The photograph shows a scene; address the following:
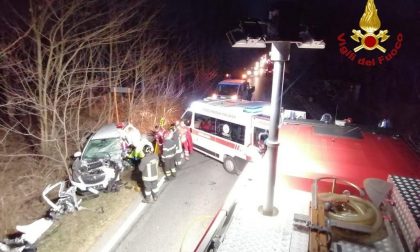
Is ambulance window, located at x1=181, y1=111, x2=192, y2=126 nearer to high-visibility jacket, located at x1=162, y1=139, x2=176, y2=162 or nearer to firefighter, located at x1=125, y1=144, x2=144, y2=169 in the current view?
high-visibility jacket, located at x1=162, y1=139, x2=176, y2=162

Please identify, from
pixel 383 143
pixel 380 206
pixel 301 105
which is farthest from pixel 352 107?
pixel 380 206

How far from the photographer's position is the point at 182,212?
728cm

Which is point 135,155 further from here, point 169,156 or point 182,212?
point 182,212

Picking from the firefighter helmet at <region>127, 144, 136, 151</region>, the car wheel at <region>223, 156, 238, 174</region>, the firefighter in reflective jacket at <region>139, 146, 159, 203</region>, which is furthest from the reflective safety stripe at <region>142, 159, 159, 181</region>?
the car wheel at <region>223, 156, 238, 174</region>

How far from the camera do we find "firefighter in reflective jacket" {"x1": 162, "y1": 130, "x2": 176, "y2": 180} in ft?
28.0

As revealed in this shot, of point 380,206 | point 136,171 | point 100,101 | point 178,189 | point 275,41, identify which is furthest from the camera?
point 100,101

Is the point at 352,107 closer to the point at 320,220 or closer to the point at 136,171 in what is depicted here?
the point at 136,171

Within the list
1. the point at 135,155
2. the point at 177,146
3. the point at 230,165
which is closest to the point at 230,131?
the point at 230,165

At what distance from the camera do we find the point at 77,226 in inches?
255

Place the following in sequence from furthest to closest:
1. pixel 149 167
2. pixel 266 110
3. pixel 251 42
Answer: pixel 266 110, pixel 149 167, pixel 251 42

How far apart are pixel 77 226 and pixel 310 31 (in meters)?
6.23

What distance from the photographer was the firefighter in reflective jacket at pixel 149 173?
726 centimetres

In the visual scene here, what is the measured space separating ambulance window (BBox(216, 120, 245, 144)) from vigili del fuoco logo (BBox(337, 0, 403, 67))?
8.37 m

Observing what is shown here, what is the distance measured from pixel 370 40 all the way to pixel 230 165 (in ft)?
40.6
